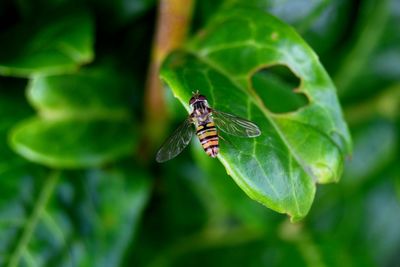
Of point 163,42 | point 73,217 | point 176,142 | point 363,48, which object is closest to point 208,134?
point 176,142

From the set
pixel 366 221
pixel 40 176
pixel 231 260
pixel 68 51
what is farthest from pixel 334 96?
pixel 366 221

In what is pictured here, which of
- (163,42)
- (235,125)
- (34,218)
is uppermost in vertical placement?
(163,42)

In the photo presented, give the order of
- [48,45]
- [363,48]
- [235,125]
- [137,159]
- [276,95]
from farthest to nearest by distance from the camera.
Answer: [363,48] → [137,159] → [48,45] → [276,95] → [235,125]

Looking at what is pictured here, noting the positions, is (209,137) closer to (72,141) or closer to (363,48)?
(72,141)

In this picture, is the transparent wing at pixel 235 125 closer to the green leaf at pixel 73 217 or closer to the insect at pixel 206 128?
the insect at pixel 206 128

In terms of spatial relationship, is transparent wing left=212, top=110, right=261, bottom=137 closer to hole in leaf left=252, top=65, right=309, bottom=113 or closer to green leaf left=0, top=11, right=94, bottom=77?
hole in leaf left=252, top=65, right=309, bottom=113

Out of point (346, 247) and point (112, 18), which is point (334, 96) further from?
point (346, 247)
